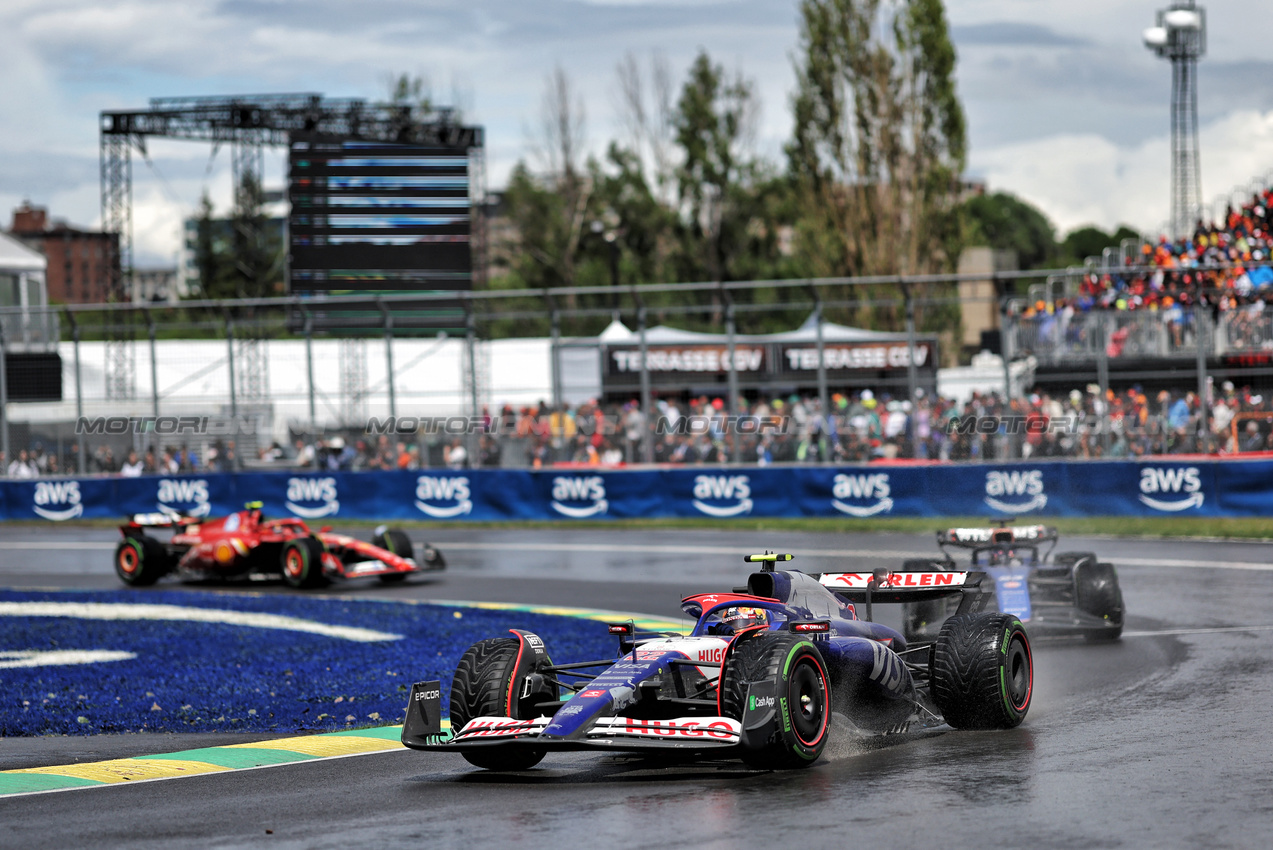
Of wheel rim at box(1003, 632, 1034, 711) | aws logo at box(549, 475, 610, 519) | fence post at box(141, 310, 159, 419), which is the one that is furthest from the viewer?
fence post at box(141, 310, 159, 419)

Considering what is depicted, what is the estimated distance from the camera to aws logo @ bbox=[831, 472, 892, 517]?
23.0 meters

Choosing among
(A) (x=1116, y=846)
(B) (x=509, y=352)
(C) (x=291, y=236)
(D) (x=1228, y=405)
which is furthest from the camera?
(B) (x=509, y=352)

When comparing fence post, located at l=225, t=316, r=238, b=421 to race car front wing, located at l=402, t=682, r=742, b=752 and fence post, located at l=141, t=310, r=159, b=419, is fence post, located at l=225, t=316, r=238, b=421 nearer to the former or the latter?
fence post, located at l=141, t=310, r=159, b=419

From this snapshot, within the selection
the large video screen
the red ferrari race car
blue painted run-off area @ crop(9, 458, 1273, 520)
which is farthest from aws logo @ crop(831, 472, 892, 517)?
the large video screen

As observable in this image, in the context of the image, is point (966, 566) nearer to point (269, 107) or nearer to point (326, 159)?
point (326, 159)

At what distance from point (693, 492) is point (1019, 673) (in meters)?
16.3

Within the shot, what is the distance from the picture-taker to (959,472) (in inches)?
884

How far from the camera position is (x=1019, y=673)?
27.3ft

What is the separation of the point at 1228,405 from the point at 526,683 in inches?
654

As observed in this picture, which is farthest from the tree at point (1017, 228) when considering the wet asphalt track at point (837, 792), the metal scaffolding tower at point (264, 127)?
the wet asphalt track at point (837, 792)

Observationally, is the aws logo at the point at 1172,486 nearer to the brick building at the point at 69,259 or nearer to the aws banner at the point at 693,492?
the aws banner at the point at 693,492

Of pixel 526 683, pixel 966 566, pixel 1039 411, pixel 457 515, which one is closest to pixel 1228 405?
pixel 1039 411

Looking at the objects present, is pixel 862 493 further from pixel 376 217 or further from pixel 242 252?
pixel 242 252

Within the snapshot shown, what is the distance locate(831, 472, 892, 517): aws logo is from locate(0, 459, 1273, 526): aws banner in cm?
2
